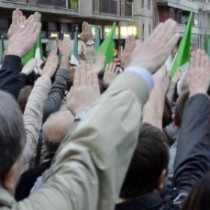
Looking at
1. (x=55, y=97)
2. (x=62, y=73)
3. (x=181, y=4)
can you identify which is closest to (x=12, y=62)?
(x=55, y=97)

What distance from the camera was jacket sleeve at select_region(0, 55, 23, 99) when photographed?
3.30 m

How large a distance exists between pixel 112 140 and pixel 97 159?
0.07m

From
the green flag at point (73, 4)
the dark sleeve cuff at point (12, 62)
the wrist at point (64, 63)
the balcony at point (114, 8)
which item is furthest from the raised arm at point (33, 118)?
the balcony at point (114, 8)

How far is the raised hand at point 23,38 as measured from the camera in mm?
3457

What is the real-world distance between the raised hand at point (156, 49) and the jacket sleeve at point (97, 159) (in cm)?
18

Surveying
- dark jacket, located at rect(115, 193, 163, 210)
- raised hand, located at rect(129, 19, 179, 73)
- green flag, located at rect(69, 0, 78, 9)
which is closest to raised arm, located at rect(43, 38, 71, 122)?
dark jacket, located at rect(115, 193, 163, 210)

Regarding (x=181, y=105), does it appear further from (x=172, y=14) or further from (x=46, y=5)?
(x=172, y=14)

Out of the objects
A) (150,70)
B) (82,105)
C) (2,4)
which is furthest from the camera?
(2,4)

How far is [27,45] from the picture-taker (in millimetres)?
3486

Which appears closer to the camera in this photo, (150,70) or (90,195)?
(90,195)

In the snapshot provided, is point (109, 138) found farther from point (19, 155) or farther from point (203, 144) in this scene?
point (203, 144)

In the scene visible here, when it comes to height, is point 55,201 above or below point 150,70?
below

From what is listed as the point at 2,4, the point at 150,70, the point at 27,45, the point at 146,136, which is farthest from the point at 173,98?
the point at 2,4

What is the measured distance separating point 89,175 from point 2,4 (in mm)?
25995
